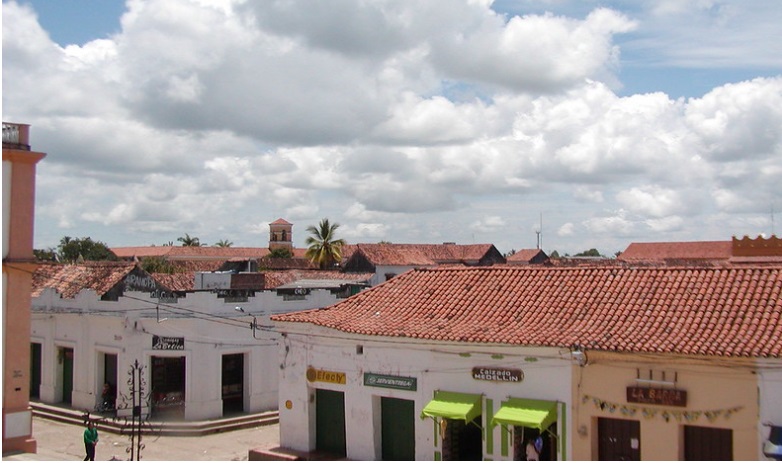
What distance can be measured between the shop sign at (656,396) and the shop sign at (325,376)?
6.57 meters

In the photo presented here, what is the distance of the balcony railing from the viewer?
1638cm

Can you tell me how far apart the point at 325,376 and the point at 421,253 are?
Answer: 43.3m

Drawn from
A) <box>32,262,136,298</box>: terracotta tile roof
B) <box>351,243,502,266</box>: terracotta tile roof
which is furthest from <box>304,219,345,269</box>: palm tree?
<box>32,262,136,298</box>: terracotta tile roof

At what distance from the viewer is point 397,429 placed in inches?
690

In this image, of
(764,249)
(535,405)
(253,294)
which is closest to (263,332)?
(253,294)

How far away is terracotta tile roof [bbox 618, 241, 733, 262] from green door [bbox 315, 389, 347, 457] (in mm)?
54187

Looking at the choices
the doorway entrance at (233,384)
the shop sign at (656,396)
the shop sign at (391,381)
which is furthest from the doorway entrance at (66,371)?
the shop sign at (656,396)

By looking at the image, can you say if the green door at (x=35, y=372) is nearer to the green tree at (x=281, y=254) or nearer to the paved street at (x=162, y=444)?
the paved street at (x=162, y=444)

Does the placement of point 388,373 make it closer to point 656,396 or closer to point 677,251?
point 656,396

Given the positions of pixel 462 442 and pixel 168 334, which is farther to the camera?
pixel 168 334

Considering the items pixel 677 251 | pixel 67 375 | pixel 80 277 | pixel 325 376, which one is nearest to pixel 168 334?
pixel 67 375

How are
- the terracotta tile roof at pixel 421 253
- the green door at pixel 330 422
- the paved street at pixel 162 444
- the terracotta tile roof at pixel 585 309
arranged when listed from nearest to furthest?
the terracotta tile roof at pixel 585 309
the green door at pixel 330 422
the paved street at pixel 162 444
the terracotta tile roof at pixel 421 253

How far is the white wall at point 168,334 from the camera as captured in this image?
74.5 ft

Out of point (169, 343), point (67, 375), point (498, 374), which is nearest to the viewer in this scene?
point (498, 374)
